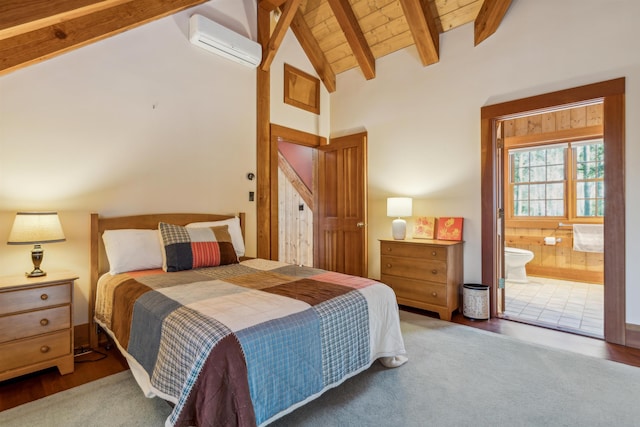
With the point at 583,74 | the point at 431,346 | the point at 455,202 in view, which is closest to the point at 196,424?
the point at 431,346

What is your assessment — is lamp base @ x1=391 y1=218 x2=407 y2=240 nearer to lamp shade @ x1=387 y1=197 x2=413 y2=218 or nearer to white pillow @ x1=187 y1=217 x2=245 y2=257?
lamp shade @ x1=387 y1=197 x2=413 y2=218

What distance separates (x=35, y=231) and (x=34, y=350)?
2.44 ft

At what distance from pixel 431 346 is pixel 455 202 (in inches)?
62.7

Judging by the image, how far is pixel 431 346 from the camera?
2.43 meters

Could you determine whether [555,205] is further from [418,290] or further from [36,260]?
[36,260]

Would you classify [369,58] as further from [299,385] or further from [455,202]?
[299,385]

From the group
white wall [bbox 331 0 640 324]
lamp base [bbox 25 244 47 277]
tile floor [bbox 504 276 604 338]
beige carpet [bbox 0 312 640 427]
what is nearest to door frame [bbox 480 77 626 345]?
white wall [bbox 331 0 640 324]

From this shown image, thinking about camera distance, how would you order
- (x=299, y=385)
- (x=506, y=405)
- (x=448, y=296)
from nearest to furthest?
(x=299, y=385)
(x=506, y=405)
(x=448, y=296)

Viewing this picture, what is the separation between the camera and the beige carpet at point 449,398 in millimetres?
1581

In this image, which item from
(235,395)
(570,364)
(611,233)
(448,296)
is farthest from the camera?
(448,296)

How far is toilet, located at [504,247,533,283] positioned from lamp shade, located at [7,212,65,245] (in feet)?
16.9

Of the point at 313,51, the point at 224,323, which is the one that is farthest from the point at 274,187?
the point at 224,323

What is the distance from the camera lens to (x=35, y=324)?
1.93 meters

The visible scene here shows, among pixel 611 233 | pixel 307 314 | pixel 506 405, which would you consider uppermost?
pixel 611 233
